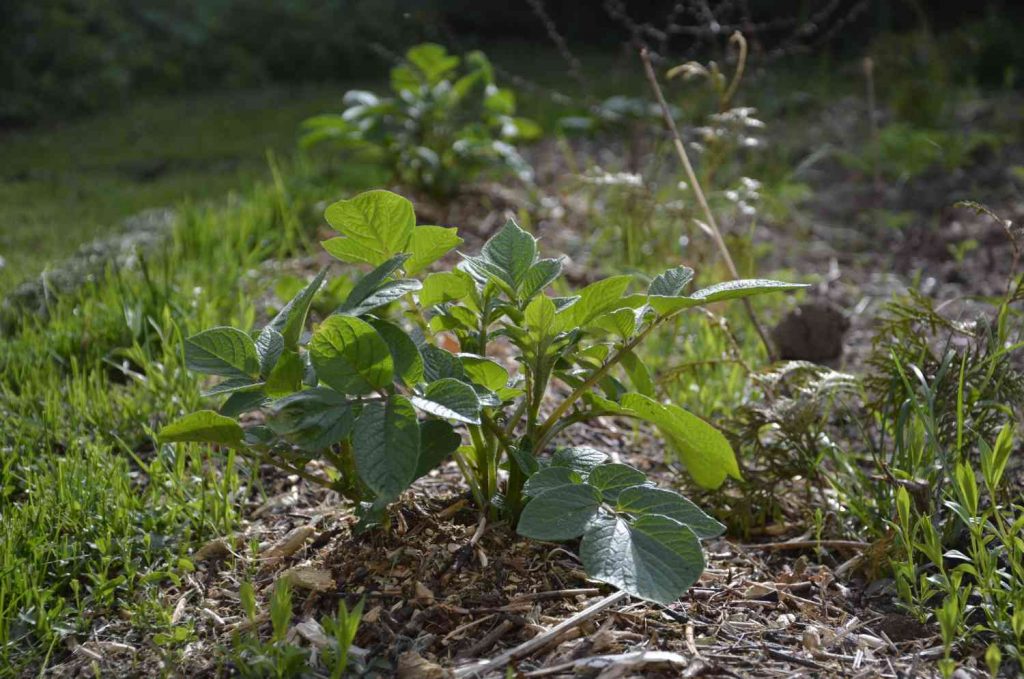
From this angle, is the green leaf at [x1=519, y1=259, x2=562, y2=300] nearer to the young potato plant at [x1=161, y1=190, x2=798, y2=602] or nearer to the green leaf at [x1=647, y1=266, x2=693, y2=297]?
the young potato plant at [x1=161, y1=190, x2=798, y2=602]

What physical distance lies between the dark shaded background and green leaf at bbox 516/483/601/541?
545cm

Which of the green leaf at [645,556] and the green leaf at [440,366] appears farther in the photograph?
the green leaf at [440,366]

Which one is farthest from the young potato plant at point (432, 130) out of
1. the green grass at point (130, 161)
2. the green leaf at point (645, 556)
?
the green leaf at point (645, 556)

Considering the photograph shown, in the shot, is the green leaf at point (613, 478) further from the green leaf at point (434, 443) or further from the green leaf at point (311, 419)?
the green leaf at point (311, 419)

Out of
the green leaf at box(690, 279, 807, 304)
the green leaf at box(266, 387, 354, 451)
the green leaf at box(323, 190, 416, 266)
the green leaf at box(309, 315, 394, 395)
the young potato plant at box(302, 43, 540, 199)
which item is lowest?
the young potato plant at box(302, 43, 540, 199)

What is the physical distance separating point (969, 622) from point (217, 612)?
48.2 inches

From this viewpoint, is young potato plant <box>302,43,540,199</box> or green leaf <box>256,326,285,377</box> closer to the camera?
green leaf <box>256,326,285,377</box>

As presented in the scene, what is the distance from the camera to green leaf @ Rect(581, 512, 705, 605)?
4.14 ft

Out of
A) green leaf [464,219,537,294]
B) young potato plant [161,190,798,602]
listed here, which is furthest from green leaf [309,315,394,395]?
green leaf [464,219,537,294]

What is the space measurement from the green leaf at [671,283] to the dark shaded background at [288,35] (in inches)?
204

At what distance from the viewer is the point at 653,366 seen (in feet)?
8.44

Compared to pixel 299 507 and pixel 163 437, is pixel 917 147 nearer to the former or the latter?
pixel 299 507

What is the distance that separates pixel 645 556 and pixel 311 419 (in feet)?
1.63

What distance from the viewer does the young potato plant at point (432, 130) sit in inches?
151
